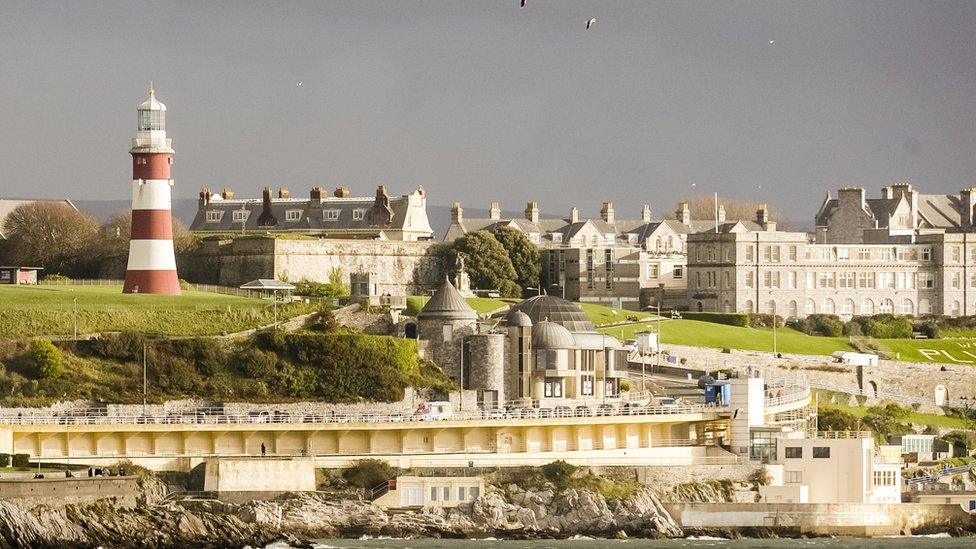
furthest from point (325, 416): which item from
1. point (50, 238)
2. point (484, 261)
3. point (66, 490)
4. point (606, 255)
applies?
point (606, 255)

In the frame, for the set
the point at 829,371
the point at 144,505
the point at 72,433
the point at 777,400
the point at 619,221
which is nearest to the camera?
the point at 144,505

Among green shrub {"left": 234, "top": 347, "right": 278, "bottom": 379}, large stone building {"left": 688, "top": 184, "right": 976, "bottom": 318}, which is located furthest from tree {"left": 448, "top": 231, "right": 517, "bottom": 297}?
green shrub {"left": 234, "top": 347, "right": 278, "bottom": 379}

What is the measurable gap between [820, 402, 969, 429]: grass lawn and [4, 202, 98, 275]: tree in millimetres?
32749

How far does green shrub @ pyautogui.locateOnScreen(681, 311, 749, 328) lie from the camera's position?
A: 4685 inches

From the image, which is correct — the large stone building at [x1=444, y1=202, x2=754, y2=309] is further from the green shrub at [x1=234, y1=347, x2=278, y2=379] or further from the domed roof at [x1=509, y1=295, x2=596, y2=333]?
the green shrub at [x1=234, y1=347, x2=278, y2=379]

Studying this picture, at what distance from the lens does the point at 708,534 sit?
72.9 m

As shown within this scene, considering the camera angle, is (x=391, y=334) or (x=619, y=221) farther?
(x=619, y=221)

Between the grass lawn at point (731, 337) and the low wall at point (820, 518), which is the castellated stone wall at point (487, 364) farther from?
the grass lawn at point (731, 337)

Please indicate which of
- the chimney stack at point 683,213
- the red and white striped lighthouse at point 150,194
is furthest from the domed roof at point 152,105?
the chimney stack at point 683,213

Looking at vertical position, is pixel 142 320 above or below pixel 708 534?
above

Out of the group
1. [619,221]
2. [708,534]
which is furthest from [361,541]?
[619,221]

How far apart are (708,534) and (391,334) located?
19635 millimetres

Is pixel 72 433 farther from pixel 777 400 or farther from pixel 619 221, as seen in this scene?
pixel 619 221

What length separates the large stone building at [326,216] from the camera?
12031cm
